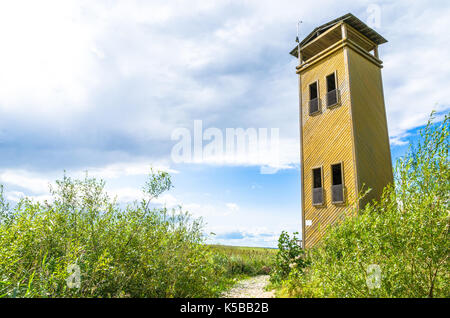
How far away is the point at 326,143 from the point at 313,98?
2435 mm

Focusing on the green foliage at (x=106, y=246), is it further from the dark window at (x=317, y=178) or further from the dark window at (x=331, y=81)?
the dark window at (x=331, y=81)

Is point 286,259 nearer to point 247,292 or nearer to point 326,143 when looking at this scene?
point 247,292

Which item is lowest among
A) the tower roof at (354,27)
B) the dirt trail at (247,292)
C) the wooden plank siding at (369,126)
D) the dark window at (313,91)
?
the dirt trail at (247,292)

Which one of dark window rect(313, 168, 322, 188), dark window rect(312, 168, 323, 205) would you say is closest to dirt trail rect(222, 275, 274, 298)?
dark window rect(312, 168, 323, 205)

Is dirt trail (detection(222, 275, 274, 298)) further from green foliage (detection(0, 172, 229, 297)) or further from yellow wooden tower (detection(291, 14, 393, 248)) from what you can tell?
yellow wooden tower (detection(291, 14, 393, 248))

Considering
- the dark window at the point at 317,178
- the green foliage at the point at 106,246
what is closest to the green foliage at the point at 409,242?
the green foliage at the point at 106,246

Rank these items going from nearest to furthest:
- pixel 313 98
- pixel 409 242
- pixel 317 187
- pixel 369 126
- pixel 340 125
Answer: pixel 409 242, pixel 340 125, pixel 369 126, pixel 317 187, pixel 313 98

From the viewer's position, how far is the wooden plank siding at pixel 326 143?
33.3ft

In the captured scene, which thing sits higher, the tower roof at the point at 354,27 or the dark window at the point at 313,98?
the tower roof at the point at 354,27

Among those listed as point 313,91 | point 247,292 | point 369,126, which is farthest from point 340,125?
point 247,292

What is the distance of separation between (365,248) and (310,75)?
9.74 meters

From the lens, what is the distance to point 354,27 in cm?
1207
